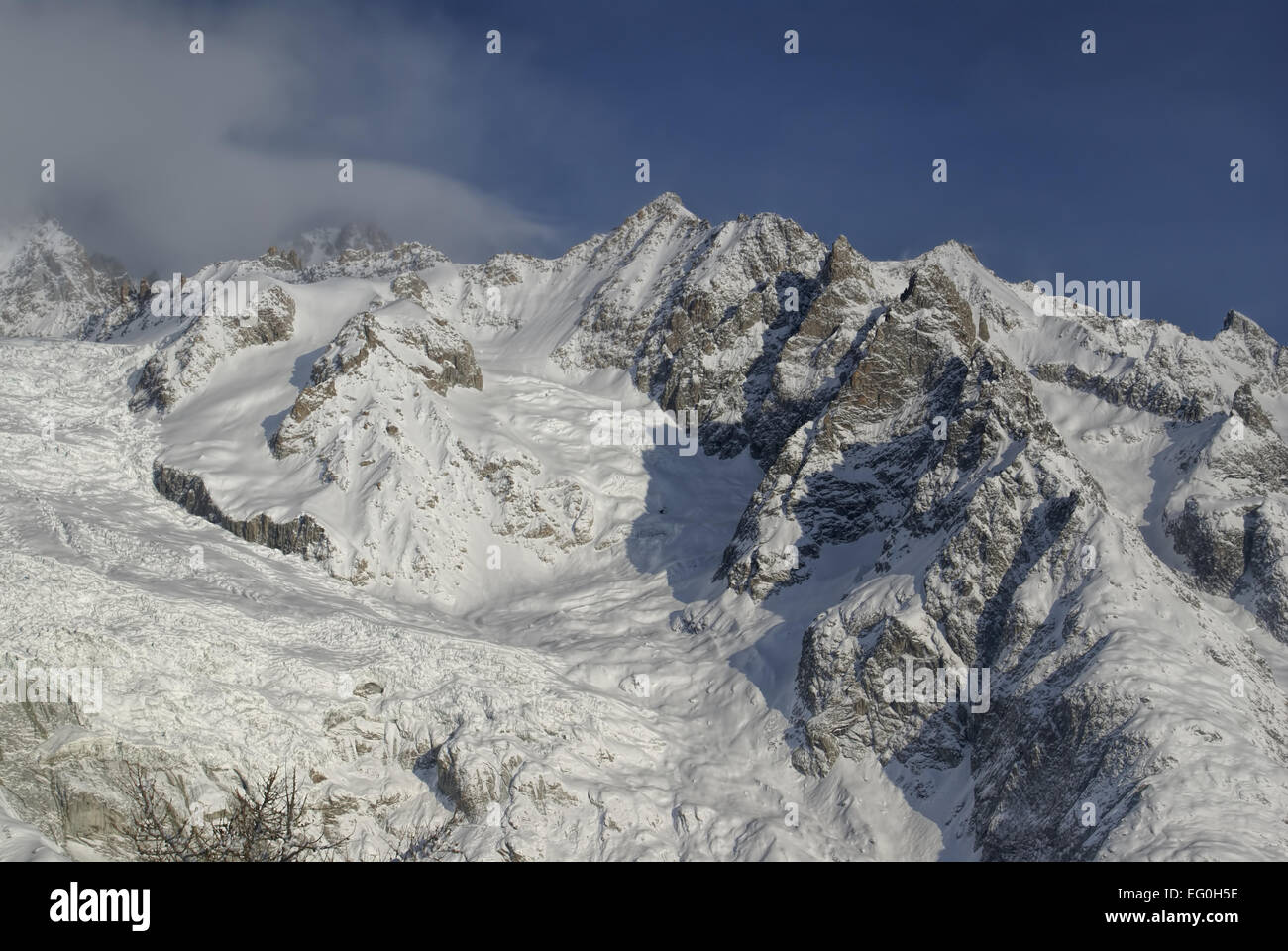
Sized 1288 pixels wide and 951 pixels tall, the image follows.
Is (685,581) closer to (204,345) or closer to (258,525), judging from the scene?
(258,525)

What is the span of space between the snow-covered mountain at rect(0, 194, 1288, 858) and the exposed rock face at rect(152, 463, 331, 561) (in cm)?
45

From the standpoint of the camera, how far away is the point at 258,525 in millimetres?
117438

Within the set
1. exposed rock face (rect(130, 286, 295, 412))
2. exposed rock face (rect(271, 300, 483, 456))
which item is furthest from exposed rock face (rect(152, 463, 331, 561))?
exposed rock face (rect(130, 286, 295, 412))

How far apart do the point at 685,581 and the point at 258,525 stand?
147 feet

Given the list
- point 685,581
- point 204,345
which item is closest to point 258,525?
point 685,581

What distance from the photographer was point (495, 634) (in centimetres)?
10769

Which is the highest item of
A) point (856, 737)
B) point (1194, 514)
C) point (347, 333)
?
point (347, 333)

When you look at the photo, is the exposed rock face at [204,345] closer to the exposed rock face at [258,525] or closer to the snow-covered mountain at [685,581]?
the snow-covered mountain at [685,581]

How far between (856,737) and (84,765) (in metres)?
54.8

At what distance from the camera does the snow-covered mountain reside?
75000 millimetres

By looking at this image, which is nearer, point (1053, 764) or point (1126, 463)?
point (1053, 764)

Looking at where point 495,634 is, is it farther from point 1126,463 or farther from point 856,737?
point 1126,463
